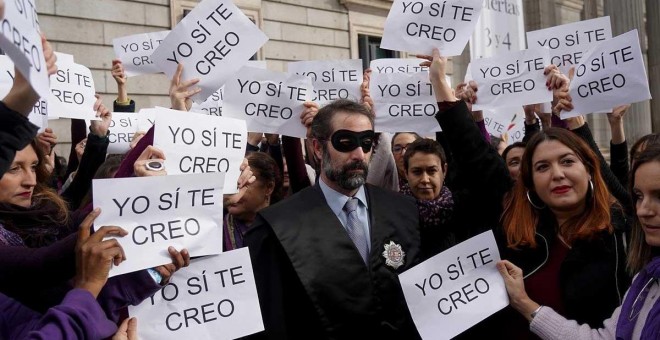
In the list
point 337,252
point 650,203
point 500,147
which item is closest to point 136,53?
point 500,147

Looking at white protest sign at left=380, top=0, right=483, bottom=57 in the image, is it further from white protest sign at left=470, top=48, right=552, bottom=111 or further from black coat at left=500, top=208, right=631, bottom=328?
black coat at left=500, top=208, right=631, bottom=328

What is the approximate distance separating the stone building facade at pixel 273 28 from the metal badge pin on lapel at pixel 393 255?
26.8ft

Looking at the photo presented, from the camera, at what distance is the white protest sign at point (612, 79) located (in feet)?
13.5

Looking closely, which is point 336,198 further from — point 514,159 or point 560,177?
point 514,159

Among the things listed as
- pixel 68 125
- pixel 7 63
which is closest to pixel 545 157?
pixel 7 63

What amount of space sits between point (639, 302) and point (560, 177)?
2.28ft

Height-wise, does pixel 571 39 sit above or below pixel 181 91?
above

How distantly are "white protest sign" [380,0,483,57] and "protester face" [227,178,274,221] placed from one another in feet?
3.61

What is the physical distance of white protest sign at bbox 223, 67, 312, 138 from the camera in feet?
13.7

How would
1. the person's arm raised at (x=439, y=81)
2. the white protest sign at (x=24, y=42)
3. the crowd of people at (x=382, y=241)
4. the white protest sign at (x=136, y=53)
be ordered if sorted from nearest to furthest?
the white protest sign at (x=24, y=42), the crowd of people at (x=382, y=241), the person's arm raised at (x=439, y=81), the white protest sign at (x=136, y=53)

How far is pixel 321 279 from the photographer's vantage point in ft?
9.48

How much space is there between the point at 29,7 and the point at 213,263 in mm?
1180

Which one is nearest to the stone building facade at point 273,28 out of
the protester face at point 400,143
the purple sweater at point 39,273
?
the protester face at point 400,143

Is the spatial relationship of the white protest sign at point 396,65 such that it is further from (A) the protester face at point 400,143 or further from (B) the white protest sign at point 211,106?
(B) the white protest sign at point 211,106
